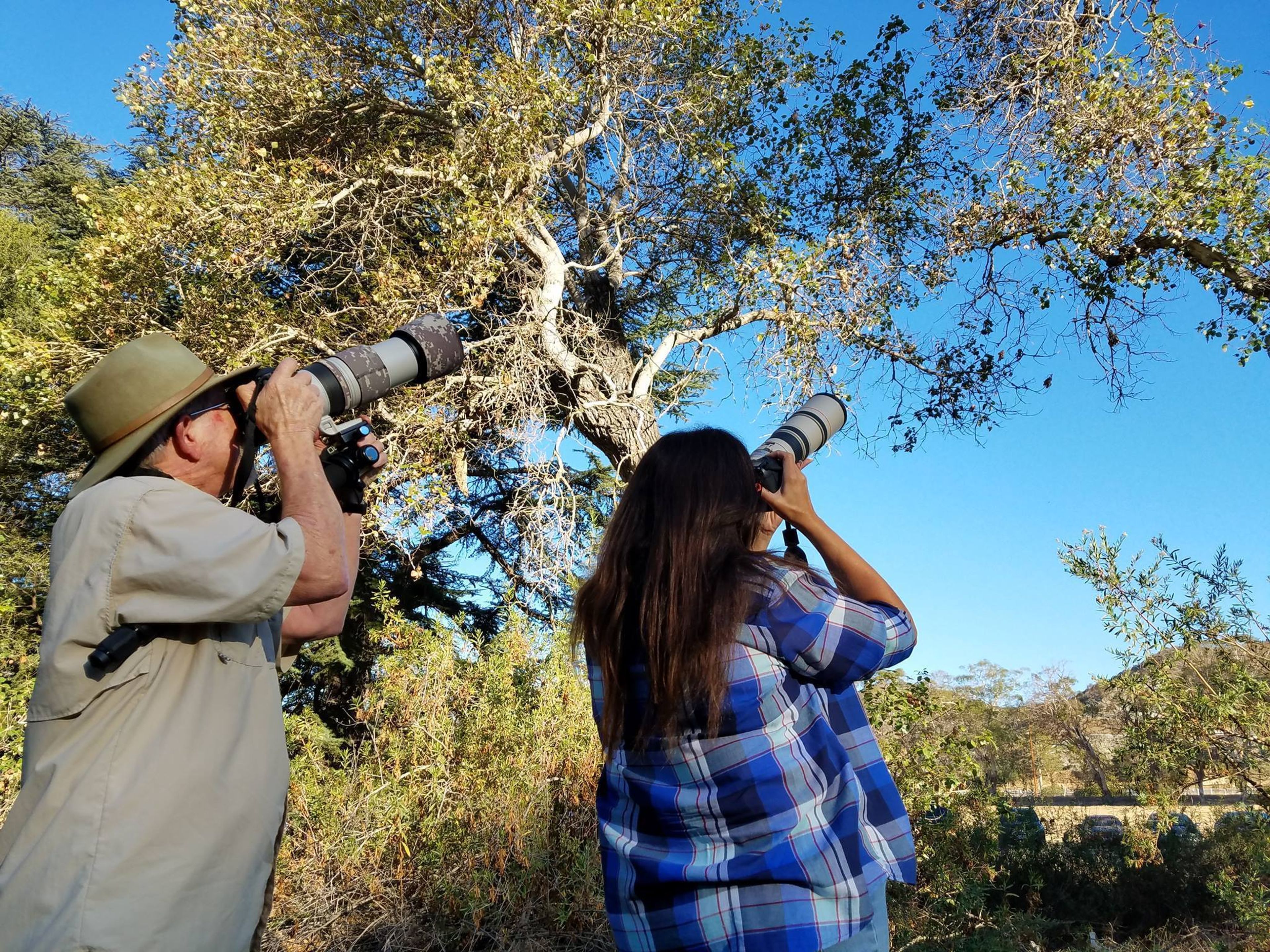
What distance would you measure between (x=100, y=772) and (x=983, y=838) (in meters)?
4.20

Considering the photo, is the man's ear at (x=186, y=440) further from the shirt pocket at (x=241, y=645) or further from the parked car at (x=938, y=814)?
the parked car at (x=938, y=814)

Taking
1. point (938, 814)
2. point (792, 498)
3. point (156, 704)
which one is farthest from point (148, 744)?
point (938, 814)

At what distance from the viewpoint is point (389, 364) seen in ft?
7.77

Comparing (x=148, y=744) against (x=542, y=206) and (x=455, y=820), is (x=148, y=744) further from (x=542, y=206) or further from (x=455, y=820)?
(x=542, y=206)

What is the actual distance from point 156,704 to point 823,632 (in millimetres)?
1265

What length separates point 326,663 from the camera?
30.9 feet

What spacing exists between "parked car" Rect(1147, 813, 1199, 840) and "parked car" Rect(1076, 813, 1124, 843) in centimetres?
21

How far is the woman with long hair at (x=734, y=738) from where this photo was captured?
4.99 ft

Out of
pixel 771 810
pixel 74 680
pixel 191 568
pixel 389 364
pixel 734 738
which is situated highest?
pixel 389 364

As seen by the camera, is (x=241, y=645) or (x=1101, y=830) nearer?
(x=241, y=645)

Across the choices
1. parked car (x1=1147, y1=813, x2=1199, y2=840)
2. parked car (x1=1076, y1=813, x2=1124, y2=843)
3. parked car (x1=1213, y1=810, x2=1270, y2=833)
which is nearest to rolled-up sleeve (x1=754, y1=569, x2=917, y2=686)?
parked car (x1=1213, y1=810, x2=1270, y2=833)

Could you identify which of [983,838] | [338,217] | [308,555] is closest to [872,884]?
[308,555]

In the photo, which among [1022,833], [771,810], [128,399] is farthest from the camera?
[1022,833]

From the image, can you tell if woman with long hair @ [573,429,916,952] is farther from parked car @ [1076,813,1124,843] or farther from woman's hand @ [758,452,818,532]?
parked car @ [1076,813,1124,843]
